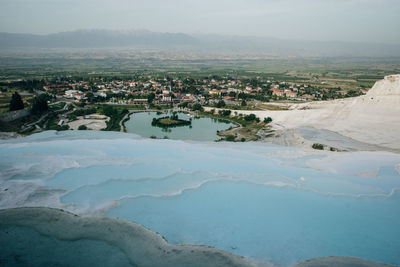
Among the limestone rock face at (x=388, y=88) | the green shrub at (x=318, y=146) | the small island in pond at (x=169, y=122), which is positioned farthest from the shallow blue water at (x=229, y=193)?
the limestone rock face at (x=388, y=88)

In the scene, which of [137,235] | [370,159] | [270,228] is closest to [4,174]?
[137,235]

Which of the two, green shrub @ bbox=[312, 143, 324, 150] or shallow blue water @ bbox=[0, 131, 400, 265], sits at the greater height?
shallow blue water @ bbox=[0, 131, 400, 265]

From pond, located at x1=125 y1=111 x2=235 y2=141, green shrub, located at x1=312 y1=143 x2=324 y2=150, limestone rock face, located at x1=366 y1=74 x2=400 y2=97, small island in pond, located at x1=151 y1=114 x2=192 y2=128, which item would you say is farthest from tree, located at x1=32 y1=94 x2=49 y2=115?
limestone rock face, located at x1=366 y1=74 x2=400 y2=97

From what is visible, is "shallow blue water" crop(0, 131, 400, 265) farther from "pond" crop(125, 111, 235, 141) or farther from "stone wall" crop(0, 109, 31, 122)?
"pond" crop(125, 111, 235, 141)

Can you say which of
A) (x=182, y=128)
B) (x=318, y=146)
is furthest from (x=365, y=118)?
(x=182, y=128)

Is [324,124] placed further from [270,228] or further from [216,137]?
[270,228]

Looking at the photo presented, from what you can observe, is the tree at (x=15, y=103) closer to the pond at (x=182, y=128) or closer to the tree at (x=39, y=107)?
the tree at (x=39, y=107)
